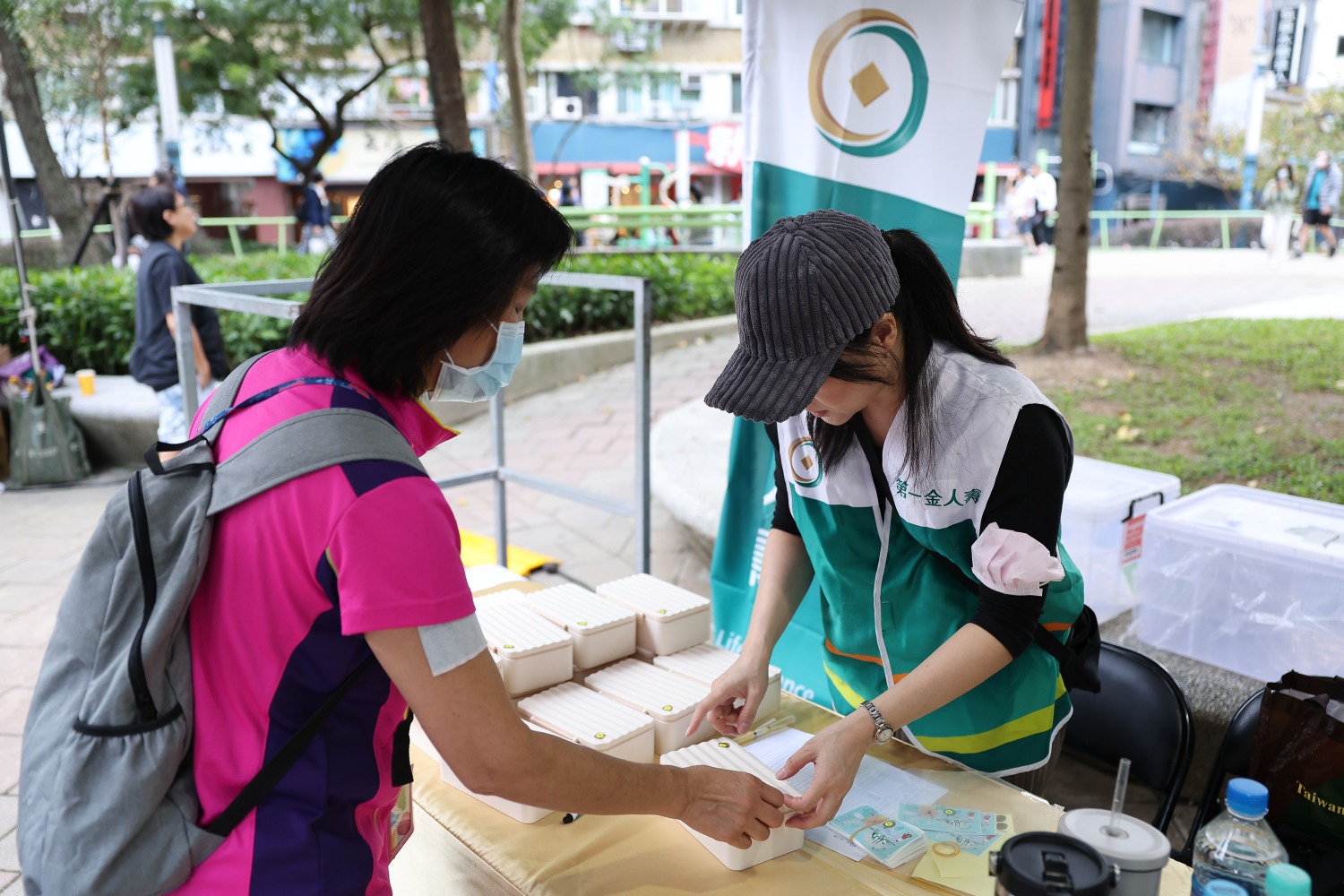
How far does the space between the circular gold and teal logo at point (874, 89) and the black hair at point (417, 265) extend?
1387 mm

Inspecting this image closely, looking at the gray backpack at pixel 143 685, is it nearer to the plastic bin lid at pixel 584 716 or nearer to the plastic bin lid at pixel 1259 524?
the plastic bin lid at pixel 584 716

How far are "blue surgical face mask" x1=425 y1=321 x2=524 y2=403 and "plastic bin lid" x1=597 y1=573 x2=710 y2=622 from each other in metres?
0.61

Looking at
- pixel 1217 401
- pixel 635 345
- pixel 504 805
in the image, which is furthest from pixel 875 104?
pixel 1217 401

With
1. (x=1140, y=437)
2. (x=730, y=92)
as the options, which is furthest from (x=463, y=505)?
(x=730, y=92)

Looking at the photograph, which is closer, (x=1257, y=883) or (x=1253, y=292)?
(x=1257, y=883)

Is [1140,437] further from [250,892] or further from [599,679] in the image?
[250,892]

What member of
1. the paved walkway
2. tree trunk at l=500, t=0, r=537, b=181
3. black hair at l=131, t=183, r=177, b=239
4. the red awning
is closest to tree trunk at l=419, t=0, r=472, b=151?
the paved walkway

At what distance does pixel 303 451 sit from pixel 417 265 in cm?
21

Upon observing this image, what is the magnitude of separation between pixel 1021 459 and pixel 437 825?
0.94 meters

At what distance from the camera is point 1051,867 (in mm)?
804

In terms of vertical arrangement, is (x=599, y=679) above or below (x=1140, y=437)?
above

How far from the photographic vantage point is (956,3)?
208cm

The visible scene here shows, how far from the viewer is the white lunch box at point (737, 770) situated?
1232 mm

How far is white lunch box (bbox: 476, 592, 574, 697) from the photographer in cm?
153
